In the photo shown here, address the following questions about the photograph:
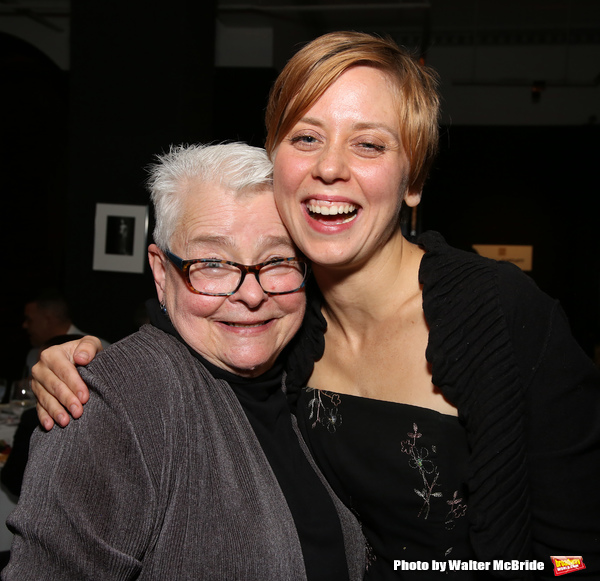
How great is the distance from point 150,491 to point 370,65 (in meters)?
1.12

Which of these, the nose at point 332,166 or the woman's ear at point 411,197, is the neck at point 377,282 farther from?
the nose at point 332,166

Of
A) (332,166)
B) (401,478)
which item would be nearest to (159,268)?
(332,166)

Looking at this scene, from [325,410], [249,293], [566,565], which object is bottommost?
[566,565]

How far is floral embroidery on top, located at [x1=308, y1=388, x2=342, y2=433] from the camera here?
5.42ft

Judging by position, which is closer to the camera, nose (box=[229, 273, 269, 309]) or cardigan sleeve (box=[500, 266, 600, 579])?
cardigan sleeve (box=[500, 266, 600, 579])

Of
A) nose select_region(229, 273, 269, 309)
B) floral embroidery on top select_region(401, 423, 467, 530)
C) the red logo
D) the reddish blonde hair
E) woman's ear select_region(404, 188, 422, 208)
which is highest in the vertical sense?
the reddish blonde hair

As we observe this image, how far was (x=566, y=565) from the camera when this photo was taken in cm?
141

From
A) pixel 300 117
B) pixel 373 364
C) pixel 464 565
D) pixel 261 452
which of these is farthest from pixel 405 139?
pixel 464 565

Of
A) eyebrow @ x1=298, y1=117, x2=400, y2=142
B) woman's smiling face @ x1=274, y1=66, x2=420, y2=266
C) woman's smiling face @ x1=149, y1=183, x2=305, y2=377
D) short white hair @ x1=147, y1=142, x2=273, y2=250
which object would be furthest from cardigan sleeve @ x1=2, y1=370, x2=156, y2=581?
eyebrow @ x1=298, y1=117, x2=400, y2=142

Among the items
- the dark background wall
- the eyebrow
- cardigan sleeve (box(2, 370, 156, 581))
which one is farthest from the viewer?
the dark background wall

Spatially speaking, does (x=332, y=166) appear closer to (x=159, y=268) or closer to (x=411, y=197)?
(x=411, y=197)

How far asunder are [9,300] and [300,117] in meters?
6.83

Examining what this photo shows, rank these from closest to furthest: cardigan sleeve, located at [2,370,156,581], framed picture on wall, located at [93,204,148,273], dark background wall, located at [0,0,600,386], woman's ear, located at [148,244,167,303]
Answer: cardigan sleeve, located at [2,370,156,581] → woman's ear, located at [148,244,167,303] → framed picture on wall, located at [93,204,148,273] → dark background wall, located at [0,0,600,386]

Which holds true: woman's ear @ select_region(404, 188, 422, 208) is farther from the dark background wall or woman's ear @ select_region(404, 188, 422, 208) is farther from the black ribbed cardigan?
the dark background wall
